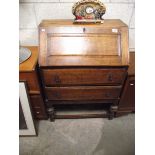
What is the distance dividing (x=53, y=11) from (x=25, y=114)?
41.8 inches

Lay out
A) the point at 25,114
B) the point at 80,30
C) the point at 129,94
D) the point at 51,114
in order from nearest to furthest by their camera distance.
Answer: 1. the point at 80,30
2. the point at 25,114
3. the point at 129,94
4. the point at 51,114

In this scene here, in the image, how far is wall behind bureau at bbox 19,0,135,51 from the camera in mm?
1866

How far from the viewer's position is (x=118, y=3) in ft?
6.19

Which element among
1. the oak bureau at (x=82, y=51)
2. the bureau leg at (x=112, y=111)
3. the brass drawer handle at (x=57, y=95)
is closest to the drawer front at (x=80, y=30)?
the oak bureau at (x=82, y=51)

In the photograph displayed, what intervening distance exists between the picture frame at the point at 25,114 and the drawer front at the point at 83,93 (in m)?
0.21

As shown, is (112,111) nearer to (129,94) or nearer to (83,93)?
(129,94)

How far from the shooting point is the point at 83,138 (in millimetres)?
1924

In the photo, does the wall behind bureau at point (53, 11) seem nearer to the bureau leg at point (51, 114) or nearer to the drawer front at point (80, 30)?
the drawer front at point (80, 30)

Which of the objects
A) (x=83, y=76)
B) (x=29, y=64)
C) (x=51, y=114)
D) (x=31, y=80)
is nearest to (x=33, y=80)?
(x=31, y=80)
